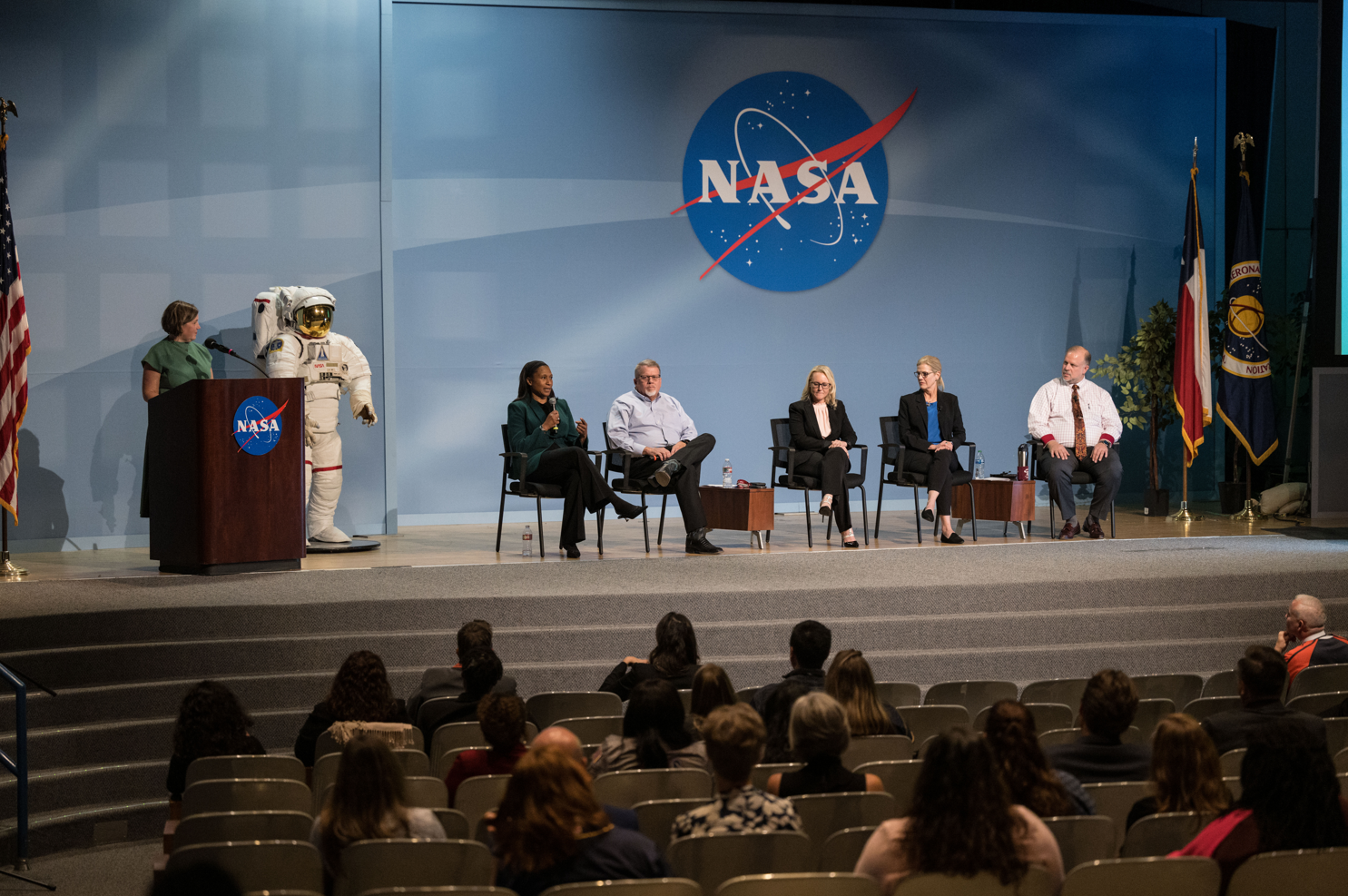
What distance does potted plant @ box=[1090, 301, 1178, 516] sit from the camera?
961 cm

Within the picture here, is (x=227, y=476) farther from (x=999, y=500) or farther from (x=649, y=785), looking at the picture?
(x=999, y=500)

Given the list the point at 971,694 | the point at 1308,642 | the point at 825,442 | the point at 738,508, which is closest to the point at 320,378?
the point at 738,508

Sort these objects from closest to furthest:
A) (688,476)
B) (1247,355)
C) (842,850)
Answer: (842,850) → (688,476) → (1247,355)

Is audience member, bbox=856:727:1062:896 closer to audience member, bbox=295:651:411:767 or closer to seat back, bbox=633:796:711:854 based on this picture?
seat back, bbox=633:796:711:854

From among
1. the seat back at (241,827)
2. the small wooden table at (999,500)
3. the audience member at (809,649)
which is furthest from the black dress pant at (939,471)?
the seat back at (241,827)

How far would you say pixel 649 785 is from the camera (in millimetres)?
3176

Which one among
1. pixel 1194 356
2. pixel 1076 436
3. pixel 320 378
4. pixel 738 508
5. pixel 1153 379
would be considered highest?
pixel 1194 356

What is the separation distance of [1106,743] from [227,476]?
4.38 m

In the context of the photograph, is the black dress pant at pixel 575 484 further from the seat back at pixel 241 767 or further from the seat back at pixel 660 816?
the seat back at pixel 660 816

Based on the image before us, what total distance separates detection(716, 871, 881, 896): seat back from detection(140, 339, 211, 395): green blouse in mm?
5550

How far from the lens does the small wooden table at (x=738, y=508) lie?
25.0ft

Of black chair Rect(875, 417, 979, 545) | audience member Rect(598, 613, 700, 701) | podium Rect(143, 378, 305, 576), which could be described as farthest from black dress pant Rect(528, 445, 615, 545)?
audience member Rect(598, 613, 700, 701)

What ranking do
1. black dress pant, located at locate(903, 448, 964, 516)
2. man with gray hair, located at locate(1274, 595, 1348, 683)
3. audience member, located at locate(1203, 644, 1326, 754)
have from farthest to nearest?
black dress pant, located at locate(903, 448, 964, 516), man with gray hair, located at locate(1274, 595, 1348, 683), audience member, located at locate(1203, 644, 1326, 754)

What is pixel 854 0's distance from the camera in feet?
32.9
